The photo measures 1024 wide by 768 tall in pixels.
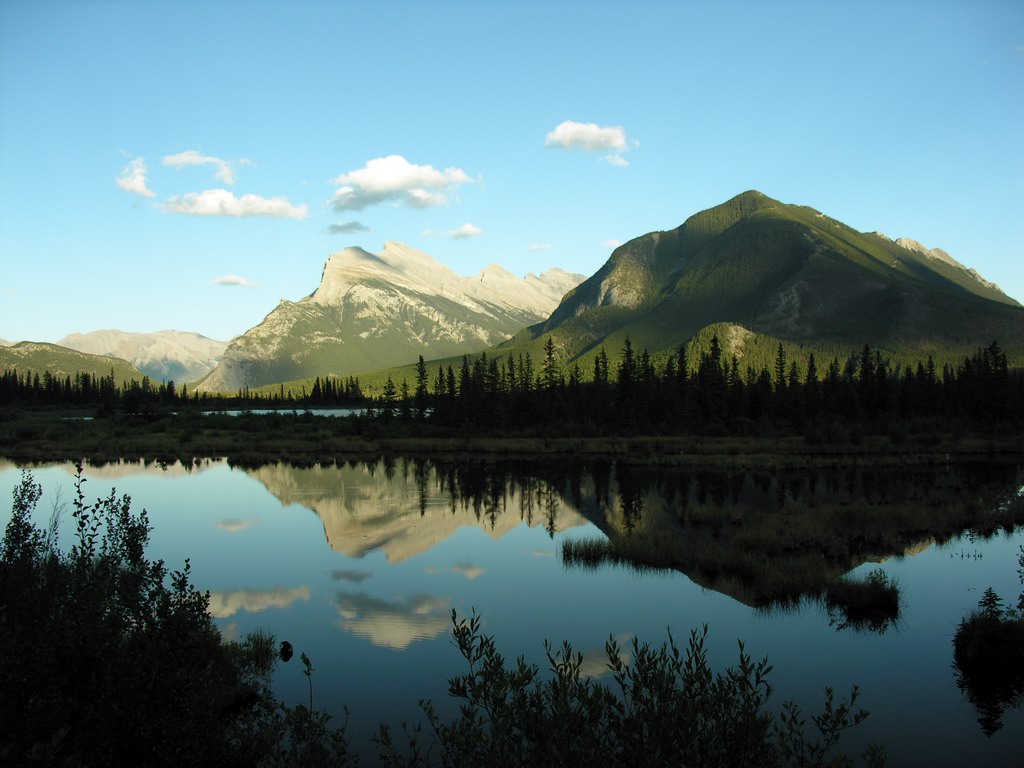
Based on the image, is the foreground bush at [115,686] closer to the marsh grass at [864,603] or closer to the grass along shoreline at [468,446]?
the marsh grass at [864,603]

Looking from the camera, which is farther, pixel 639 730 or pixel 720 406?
pixel 720 406

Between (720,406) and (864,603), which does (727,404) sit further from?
(864,603)

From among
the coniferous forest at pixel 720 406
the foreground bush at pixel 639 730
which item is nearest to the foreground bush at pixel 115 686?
the foreground bush at pixel 639 730

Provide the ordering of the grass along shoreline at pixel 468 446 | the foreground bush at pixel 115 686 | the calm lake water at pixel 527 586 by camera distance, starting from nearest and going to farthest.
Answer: the foreground bush at pixel 115 686 < the calm lake water at pixel 527 586 < the grass along shoreline at pixel 468 446

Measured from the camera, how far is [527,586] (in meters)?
29.9

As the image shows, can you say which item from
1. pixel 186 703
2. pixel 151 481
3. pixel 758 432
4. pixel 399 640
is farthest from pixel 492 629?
pixel 758 432

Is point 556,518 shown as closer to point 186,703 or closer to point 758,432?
point 186,703

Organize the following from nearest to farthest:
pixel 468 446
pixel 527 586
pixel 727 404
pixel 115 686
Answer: pixel 115 686
pixel 527 586
pixel 468 446
pixel 727 404

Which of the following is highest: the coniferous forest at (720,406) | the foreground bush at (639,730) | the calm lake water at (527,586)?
the coniferous forest at (720,406)

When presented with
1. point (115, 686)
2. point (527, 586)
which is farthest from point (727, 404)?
point (115, 686)

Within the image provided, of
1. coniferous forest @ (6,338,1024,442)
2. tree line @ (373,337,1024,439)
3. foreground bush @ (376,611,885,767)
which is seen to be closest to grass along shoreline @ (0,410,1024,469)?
coniferous forest @ (6,338,1024,442)

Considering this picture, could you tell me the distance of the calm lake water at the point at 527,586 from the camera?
18.7 m

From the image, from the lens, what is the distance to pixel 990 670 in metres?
20.2

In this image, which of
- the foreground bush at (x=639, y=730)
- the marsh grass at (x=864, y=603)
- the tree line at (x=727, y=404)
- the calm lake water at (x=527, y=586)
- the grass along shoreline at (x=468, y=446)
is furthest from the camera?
the tree line at (x=727, y=404)
